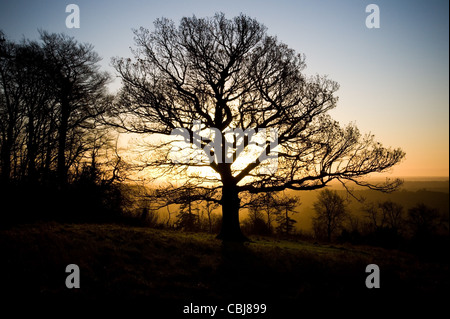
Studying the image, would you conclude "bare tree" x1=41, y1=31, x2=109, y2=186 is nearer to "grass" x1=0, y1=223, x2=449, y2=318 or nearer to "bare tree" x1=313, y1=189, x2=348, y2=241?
"grass" x1=0, y1=223, x2=449, y2=318

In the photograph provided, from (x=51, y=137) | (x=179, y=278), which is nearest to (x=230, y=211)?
(x=179, y=278)

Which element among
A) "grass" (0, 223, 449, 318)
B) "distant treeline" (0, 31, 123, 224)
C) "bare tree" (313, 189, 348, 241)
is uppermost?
"distant treeline" (0, 31, 123, 224)

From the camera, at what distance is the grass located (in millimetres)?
4988

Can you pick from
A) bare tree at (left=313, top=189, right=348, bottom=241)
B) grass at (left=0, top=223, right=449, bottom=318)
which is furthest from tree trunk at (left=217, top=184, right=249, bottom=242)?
bare tree at (left=313, top=189, right=348, bottom=241)

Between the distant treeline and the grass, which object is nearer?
the grass

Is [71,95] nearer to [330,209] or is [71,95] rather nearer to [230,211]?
[230,211]

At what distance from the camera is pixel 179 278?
21.3ft

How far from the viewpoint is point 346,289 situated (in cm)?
658

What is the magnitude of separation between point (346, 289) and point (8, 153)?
17790mm

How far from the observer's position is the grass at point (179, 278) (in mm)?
4988

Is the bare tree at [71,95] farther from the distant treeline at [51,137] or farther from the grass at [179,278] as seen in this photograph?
the grass at [179,278]

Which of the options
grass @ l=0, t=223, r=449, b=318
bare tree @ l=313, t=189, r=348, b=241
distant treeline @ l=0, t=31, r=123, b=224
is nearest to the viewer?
grass @ l=0, t=223, r=449, b=318

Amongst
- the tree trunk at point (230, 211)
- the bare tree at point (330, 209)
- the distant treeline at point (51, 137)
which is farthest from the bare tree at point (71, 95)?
the bare tree at point (330, 209)
